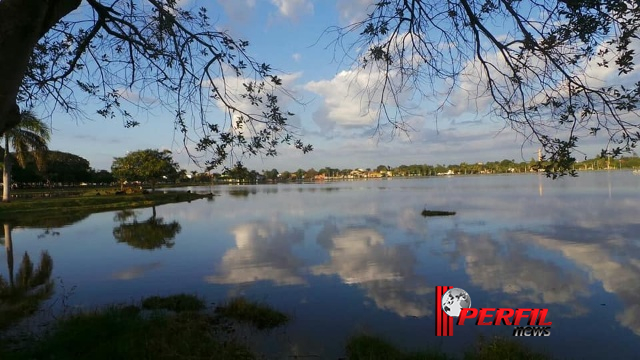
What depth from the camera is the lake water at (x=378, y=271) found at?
10.5 meters

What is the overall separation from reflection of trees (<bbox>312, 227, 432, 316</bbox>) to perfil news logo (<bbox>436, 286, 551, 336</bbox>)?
2.97ft

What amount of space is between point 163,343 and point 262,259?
12.5 m

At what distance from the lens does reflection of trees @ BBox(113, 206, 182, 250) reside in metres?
26.2

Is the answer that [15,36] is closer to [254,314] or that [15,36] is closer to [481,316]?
[254,314]

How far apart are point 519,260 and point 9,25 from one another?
19655mm

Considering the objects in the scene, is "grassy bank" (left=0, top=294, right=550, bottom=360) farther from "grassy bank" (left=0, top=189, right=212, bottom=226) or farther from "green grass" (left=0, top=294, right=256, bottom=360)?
"grassy bank" (left=0, top=189, right=212, bottom=226)

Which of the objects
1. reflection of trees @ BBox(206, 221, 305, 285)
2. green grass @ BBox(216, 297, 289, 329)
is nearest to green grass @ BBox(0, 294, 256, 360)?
green grass @ BBox(216, 297, 289, 329)

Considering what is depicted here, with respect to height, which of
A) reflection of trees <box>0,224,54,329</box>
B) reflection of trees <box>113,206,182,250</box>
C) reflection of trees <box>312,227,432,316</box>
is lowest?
reflection of trees <box>312,227,432,316</box>

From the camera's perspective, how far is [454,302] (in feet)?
38.1

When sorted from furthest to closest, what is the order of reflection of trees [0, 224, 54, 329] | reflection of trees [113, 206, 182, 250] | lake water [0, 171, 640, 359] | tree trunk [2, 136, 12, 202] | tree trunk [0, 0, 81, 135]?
1. tree trunk [2, 136, 12, 202]
2. reflection of trees [113, 206, 182, 250]
3. reflection of trees [0, 224, 54, 329]
4. lake water [0, 171, 640, 359]
5. tree trunk [0, 0, 81, 135]

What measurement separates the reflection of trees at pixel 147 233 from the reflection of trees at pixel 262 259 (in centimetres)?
437

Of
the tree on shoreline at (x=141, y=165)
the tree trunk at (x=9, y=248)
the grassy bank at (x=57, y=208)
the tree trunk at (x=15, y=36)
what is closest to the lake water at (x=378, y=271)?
the tree trunk at (x=9, y=248)

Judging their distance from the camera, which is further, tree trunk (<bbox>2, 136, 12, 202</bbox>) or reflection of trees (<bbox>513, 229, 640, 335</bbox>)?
tree trunk (<bbox>2, 136, 12, 202</bbox>)

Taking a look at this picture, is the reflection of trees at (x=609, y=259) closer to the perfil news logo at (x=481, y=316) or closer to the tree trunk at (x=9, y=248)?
the perfil news logo at (x=481, y=316)
